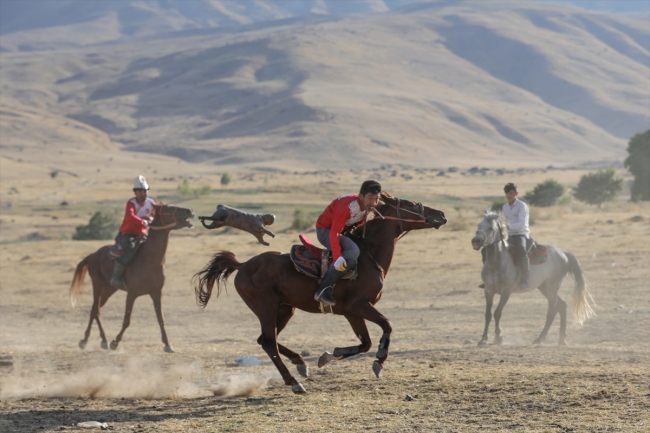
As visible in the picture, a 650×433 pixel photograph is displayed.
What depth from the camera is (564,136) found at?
185 metres

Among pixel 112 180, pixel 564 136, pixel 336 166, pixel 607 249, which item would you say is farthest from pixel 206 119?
pixel 607 249

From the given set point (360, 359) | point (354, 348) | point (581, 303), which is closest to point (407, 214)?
point (354, 348)

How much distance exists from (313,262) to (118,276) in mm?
6227

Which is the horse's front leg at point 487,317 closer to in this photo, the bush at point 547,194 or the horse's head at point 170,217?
the horse's head at point 170,217

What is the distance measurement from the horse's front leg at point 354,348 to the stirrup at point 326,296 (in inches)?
19.6

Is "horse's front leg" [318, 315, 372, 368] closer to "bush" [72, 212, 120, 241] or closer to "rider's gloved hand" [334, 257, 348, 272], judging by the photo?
"rider's gloved hand" [334, 257, 348, 272]

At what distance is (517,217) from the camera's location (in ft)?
50.2

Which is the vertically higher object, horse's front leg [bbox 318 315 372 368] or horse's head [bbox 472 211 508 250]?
horse's head [bbox 472 211 508 250]

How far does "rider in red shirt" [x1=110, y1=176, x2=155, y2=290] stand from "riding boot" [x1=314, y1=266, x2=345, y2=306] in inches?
222

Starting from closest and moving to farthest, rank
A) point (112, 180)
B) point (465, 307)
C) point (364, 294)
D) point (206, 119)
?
point (364, 294), point (465, 307), point (112, 180), point (206, 119)

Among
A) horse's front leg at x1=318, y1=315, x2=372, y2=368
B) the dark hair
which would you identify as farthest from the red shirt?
horse's front leg at x1=318, y1=315, x2=372, y2=368

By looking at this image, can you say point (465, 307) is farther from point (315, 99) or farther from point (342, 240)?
point (315, 99)

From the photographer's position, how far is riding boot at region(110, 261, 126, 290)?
15.1 m

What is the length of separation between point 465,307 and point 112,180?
85994 mm
